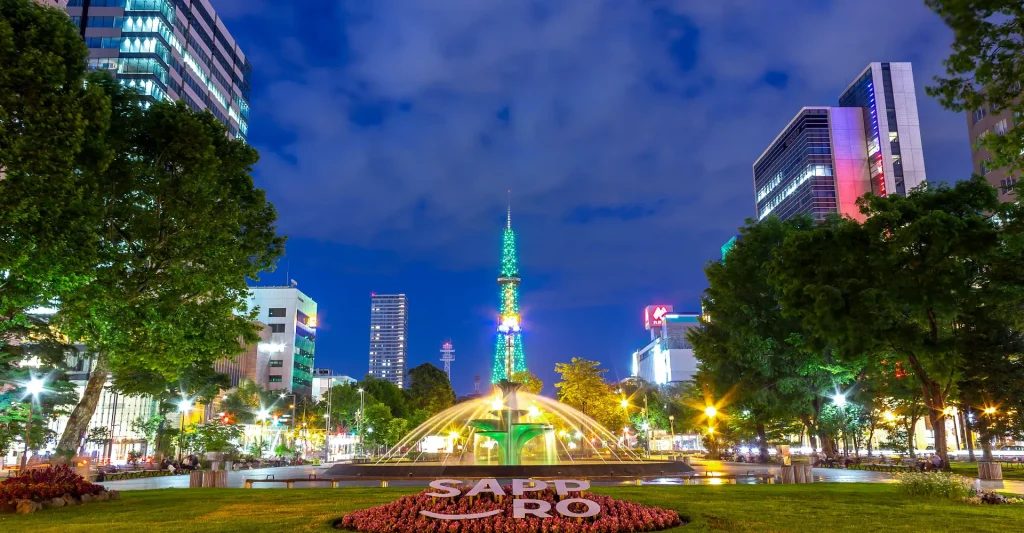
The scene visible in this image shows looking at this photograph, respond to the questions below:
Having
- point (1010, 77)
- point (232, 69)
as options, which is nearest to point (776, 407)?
point (1010, 77)

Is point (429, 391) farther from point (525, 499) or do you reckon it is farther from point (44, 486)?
point (525, 499)

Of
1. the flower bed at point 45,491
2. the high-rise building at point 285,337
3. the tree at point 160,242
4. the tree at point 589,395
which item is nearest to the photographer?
the flower bed at point 45,491

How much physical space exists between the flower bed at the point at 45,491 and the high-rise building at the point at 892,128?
135865 millimetres

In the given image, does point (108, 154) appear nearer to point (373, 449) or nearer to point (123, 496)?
point (123, 496)

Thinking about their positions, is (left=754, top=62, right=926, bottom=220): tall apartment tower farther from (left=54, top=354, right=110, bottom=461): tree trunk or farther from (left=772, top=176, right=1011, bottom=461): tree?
(left=54, top=354, right=110, bottom=461): tree trunk

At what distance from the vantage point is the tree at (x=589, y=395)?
69.6m

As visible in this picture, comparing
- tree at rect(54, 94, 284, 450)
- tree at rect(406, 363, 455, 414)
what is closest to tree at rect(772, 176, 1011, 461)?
tree at rect(54, 94, 284, 450)

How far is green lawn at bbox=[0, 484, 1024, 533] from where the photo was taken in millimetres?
14344

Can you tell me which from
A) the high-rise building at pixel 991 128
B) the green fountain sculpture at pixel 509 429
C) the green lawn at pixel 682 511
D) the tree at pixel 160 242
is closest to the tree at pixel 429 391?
the green fountain sculpture at pixel 509 429

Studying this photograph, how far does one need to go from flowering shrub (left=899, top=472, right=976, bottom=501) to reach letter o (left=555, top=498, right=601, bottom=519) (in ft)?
38.2

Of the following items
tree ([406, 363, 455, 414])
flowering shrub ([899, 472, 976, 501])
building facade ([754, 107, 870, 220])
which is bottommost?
flowering shrub ([899, 472, 976, 501])

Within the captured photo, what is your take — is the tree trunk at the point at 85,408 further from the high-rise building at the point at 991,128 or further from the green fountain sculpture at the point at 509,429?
the high-rise building at the point at 991,128

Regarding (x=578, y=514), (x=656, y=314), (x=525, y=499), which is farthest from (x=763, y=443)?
(x=656, y=314)

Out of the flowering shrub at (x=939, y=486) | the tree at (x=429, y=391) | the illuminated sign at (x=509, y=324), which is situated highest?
the illuminated sign at (x=509, y=324)
